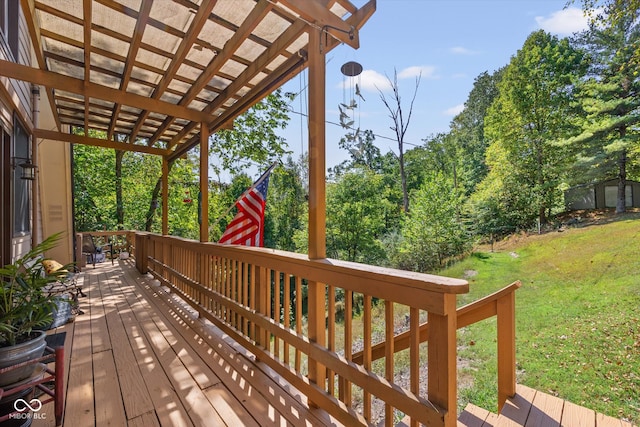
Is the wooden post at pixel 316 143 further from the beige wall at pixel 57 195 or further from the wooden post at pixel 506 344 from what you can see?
the beige wall at pixel 57 195

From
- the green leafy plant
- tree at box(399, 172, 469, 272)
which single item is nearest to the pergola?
the green leafy plant

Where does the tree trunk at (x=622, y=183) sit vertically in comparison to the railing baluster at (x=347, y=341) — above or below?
above

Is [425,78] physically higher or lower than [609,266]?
higher

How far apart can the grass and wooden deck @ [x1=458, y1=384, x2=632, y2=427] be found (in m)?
3.03

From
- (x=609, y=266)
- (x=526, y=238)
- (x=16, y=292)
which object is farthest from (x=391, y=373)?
(x=526, y=238)

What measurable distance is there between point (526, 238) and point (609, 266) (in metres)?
5.36

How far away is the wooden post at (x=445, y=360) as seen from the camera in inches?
47.4

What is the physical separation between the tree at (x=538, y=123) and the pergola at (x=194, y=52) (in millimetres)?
17060

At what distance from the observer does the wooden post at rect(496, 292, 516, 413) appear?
1.82m

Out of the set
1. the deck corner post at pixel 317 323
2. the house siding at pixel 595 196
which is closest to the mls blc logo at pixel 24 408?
the deck corner post at pixel 317 323

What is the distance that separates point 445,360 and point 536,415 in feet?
3.66

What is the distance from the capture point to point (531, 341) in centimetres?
689

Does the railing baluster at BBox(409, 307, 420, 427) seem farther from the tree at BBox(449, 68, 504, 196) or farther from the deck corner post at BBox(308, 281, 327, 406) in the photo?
the tree at BBox(449, 68, 504, 196)

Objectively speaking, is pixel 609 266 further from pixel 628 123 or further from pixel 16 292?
pixel 16 292
